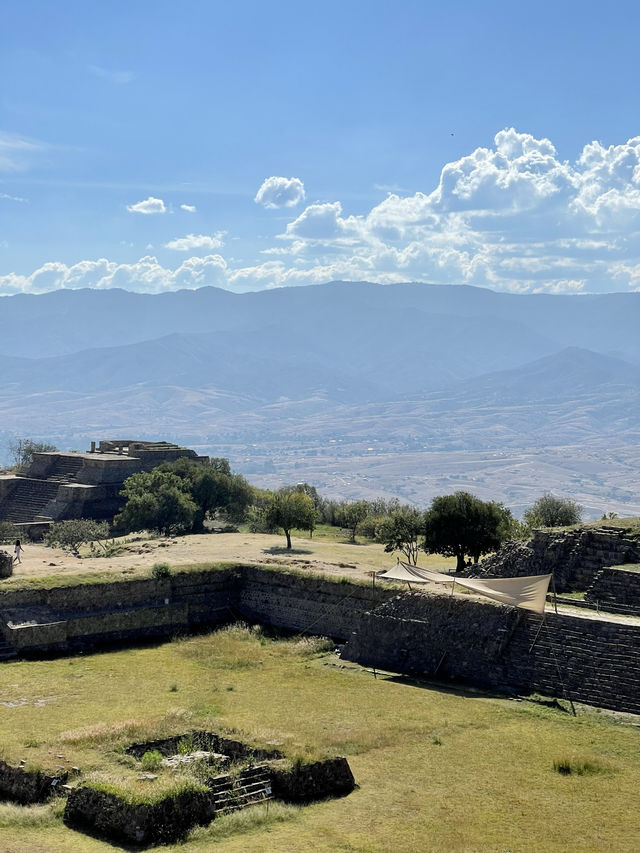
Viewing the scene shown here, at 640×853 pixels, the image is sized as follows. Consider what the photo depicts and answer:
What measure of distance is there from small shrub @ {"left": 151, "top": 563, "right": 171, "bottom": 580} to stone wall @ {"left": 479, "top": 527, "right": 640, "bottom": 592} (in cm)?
1231

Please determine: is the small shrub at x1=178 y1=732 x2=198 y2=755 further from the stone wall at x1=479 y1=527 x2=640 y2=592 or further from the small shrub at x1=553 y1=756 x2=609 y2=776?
the stone wall at x1=479 y1=527 x2=640 y2=592

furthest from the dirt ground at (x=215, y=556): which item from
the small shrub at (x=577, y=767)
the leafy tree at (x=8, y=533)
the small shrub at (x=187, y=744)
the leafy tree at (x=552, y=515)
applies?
the small shrub at (x=187, y=744)

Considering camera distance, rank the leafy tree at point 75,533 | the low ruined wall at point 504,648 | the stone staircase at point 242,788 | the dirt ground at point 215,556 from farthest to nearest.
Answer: the leafy tree at point 75,533, the dirt ground at point 215,556, the low ruined wall at point 504,648, the stone staircase at point 242,788

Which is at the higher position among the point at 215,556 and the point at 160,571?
Answer: the point at 215,556

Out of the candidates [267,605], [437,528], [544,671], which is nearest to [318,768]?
[544,671]

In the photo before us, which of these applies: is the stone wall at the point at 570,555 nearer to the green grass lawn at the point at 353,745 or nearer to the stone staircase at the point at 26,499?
the green grass lawn at the point at 353,745

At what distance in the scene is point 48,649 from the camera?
3422 cm

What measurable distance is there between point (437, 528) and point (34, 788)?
91.3ft

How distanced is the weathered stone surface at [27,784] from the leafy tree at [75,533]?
26.2m

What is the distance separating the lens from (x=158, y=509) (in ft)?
176

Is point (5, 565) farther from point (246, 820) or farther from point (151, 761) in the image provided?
point (246, 820)

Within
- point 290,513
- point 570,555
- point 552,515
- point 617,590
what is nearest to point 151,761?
point 617,590

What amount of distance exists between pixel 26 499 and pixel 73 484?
3.33m

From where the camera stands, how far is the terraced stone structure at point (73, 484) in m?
59.0
